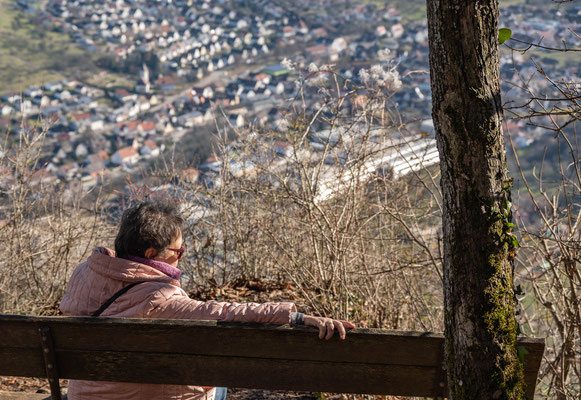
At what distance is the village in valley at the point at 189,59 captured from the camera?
32781 millimetres

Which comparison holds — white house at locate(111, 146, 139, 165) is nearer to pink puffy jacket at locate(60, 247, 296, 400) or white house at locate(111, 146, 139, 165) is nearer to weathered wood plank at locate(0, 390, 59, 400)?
weathered wood plank at locate(0, 390, 59, 400)

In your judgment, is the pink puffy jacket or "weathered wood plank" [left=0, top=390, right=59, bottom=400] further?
"weathered wood plank" [left=0, top=390, right=59, bottom=400]

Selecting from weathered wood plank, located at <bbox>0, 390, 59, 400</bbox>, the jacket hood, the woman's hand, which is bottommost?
weathered wood plank, located at <bbox>0, 390, 59, 400</bbox>

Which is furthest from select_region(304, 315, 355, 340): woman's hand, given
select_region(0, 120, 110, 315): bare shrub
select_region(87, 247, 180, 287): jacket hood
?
select_region(0, 120, 110, 315): bare shrub

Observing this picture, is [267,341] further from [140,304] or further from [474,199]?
[474,199]

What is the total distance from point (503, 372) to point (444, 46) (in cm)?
96

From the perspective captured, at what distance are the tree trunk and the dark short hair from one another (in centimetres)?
97

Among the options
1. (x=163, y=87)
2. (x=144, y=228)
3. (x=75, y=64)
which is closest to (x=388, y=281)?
(x=144, y=228)

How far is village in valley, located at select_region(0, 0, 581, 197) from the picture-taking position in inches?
1291

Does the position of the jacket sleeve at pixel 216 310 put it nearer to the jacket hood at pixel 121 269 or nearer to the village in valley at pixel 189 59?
the jacket hood at pixel 121 269

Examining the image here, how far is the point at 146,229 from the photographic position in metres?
2.16

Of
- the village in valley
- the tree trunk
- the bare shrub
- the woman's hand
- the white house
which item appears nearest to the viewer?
the tree trunk

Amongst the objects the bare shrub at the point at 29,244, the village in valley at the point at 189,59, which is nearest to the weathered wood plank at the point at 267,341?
the bare shrub at the point at 29,244

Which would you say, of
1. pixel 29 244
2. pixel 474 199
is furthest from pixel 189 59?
pixel 474 199
